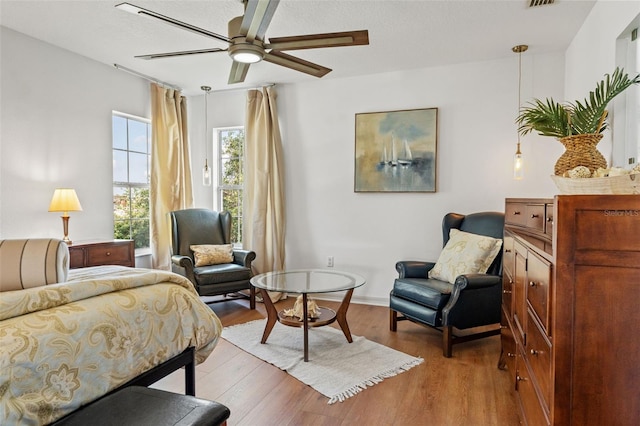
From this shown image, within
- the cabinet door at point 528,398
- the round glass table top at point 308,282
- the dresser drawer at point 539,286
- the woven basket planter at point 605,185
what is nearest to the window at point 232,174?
the round glass table top at point 308,282

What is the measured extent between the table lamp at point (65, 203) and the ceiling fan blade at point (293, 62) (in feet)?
7.32

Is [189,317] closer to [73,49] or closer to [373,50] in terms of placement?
[373,50]

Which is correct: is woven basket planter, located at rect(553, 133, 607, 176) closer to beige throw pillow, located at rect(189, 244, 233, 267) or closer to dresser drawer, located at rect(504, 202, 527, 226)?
dresser drawer, located at rect(504, 202, 527, 226)

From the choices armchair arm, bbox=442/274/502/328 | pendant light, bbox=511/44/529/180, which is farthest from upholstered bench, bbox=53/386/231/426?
pendant light, bbox=511/44/529/180

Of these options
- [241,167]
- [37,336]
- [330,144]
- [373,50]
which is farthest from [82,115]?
[37,336]

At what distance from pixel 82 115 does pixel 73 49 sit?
610 millimetres

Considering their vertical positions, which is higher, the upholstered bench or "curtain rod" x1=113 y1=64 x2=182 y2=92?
"curtain rod" x1=113 y1=64 x2=182 y2=92

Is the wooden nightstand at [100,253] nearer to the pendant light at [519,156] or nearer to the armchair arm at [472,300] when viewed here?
the armchair arm at [472,300]

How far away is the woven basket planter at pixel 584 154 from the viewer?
1.55 metres

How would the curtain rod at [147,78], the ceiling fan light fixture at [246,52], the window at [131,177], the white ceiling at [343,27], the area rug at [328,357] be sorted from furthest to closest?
the window at [131,177] < the curtain rod at [147,78] < the white ceiling at [343,27] < the area rug at [328,357] < the ceiling fan light fixture at [246,52]

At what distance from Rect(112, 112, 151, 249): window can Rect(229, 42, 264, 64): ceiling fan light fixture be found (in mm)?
2542

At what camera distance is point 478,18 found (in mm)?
2875

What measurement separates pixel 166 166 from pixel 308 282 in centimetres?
259

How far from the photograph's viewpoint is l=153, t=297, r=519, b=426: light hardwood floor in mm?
2004
